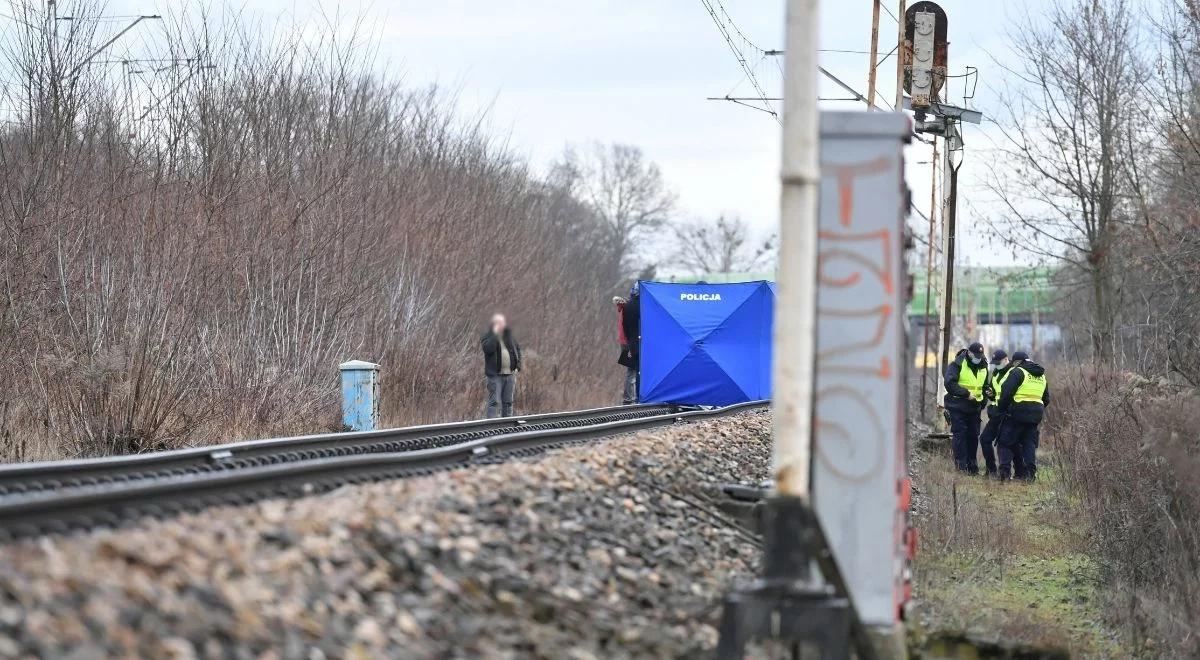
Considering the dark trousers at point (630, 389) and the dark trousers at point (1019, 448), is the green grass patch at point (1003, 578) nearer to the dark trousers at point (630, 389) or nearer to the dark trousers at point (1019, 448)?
the dark trousers at point (1019, 448)

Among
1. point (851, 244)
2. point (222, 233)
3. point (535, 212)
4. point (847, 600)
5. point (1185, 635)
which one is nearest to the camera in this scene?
point (847, 600)

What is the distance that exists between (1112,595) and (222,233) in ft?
44.5

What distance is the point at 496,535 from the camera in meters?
7.11

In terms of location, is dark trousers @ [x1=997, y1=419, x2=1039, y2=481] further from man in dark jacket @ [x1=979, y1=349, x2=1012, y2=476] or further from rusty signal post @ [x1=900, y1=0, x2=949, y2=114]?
rusty signal post @ [x1=900, y1=0, x2=949, y2=114]

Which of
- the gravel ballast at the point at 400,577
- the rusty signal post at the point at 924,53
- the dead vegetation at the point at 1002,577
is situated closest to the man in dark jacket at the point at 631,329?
the dead vegetation at the point at 1002,577

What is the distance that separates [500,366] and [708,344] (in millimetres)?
3437

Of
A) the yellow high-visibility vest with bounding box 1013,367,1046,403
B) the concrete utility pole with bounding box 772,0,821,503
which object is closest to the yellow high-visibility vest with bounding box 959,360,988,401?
the yellow high-visibility vest with bounding box 1013,367,1046,403

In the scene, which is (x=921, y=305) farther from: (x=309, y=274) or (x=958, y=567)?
(x=958, y=567)

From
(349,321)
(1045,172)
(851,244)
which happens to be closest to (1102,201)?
(1045,172)

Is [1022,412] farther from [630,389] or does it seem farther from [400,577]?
[400,577]

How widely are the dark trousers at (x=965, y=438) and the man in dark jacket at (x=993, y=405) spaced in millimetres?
252

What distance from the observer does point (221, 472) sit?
29.2ft

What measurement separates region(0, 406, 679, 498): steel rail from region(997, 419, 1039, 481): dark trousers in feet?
27.5

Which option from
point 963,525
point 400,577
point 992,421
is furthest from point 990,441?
point 400,577
